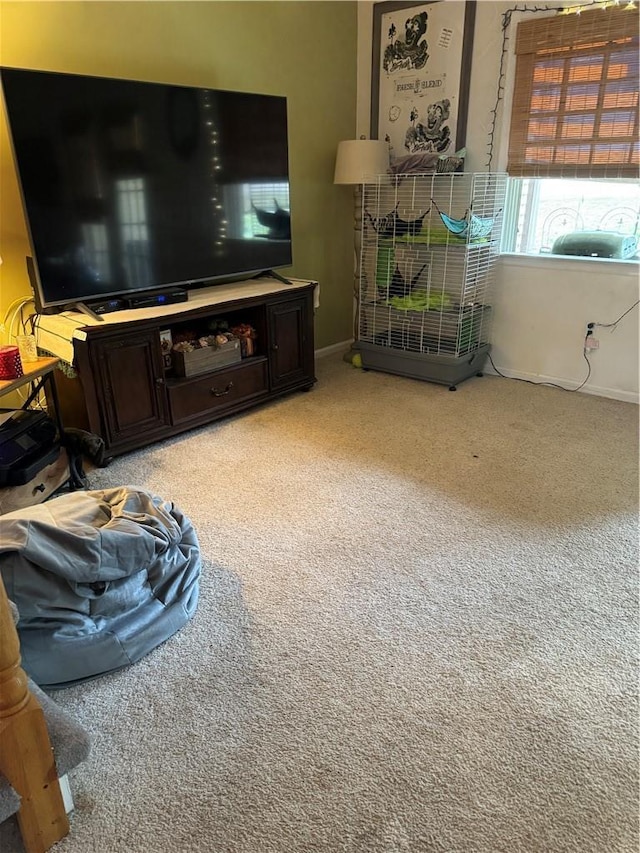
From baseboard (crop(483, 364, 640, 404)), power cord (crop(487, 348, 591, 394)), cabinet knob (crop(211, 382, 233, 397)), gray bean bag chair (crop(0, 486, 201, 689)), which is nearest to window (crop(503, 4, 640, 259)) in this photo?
power cord (crop(487, 348, 591, 394))

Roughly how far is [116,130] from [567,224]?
104 inches

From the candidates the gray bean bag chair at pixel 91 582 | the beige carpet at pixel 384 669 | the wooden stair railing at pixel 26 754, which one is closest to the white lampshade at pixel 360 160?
the beige carpet at pixel 384 669

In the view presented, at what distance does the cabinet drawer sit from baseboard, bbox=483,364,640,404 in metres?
1.66

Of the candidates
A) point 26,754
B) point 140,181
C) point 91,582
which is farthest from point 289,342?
point 26,754

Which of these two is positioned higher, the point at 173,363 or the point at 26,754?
the point at 173,363

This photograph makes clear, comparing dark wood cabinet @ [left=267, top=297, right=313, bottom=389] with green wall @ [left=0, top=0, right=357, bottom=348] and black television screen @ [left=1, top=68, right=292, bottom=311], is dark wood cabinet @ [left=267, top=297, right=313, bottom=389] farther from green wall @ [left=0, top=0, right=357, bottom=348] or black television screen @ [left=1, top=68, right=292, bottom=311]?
green wall @ [left=0, top=0, right=357, bottom=348]

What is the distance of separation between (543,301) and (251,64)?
7.47ft

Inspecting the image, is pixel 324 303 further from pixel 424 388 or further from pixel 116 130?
pixel 116 130

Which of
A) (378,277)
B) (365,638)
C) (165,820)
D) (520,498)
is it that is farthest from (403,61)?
(165,820)

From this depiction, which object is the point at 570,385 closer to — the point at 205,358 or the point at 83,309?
the point at 205,358

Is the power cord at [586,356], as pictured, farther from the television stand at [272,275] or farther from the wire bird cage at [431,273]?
the television stand at [272,275]

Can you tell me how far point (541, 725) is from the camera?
4.84 feet

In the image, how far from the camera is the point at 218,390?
3.20 metres

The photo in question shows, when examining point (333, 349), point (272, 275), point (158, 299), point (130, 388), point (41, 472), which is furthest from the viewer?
point (333, 349)
